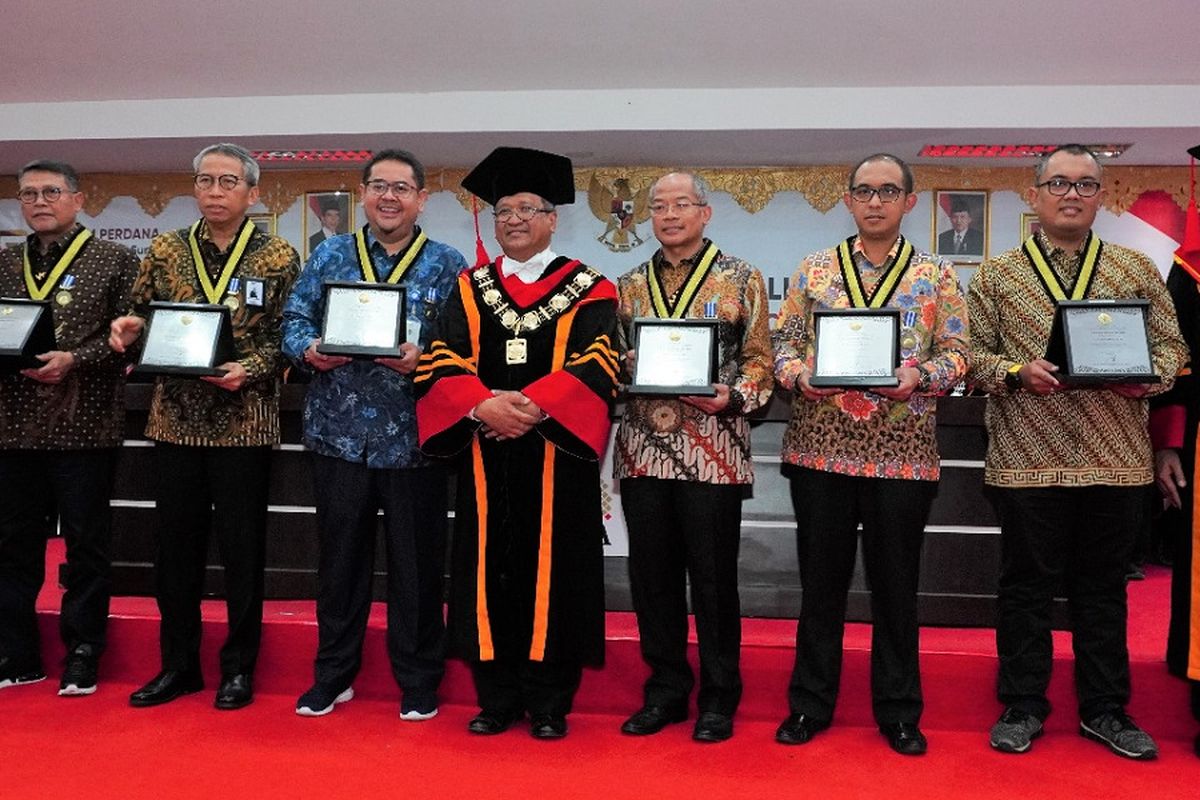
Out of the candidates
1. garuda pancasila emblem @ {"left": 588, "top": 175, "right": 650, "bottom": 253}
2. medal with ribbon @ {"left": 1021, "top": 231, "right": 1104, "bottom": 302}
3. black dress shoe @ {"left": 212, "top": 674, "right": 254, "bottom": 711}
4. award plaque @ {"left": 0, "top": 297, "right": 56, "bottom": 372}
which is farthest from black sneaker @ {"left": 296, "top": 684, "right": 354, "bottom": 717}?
garuda pancasila emblem @ {"left": 588, "top": 175, "right": 650, "bottom": 253}

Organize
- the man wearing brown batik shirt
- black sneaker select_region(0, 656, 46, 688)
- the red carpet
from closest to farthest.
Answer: the red carpet < the man wearing brown batik shirt < black sneaker select_region(0, 656, 46, 688)

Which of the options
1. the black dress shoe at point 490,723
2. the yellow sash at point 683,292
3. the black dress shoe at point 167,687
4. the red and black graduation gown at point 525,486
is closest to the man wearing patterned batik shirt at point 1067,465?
the yellow sash at point 683,292

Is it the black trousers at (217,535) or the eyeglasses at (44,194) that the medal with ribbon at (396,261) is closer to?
the black trousers at (217,535)

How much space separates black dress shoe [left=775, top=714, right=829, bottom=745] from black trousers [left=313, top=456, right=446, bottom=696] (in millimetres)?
1001

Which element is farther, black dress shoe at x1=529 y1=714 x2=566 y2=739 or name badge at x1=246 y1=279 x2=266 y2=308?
name badge at x1=246 y1=279 x2=266 y2=308

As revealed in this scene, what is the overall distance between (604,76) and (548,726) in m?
4.62

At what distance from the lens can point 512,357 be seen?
2.92 m

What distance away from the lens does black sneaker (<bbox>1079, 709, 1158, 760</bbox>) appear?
2.75 metres

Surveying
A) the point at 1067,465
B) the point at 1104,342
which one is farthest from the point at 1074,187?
the point at 1067,465

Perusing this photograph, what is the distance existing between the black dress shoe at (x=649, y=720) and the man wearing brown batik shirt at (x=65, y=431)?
1.69 metres

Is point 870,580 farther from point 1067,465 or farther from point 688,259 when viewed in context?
point 688,259

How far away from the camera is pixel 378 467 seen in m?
3.04

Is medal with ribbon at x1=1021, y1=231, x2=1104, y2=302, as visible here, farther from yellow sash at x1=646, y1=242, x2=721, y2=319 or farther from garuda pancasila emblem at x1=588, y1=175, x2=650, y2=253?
garuda pancasila emblem at x1=588, y1=175, x2=650, y2=253

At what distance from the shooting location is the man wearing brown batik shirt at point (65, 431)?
327 cm
